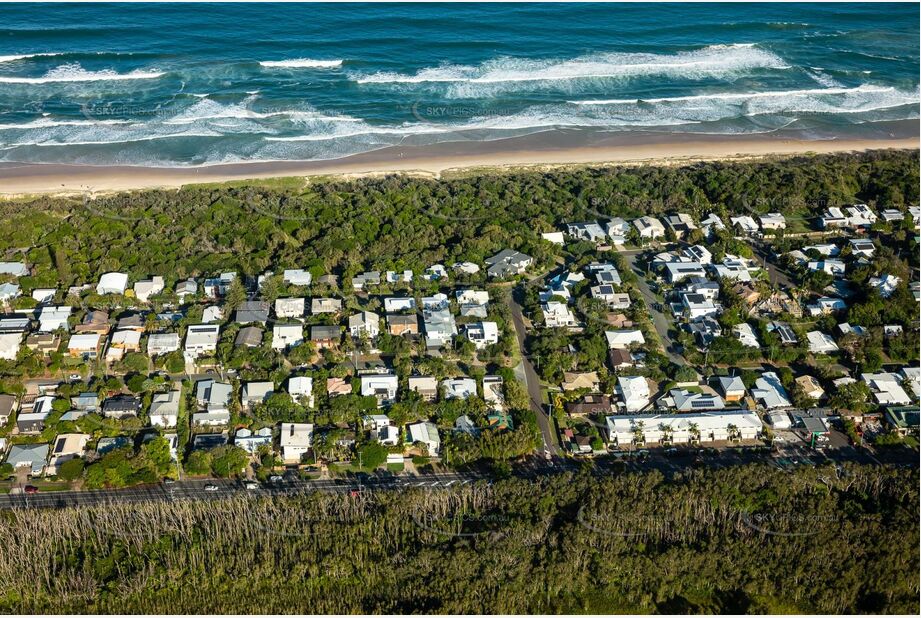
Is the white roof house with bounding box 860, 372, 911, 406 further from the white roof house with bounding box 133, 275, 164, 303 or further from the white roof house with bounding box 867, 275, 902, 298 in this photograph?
the white roof house with bounding box 133, 275, 164, 303

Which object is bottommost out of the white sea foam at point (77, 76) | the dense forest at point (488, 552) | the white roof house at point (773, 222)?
the dense forest at point (488, 552)

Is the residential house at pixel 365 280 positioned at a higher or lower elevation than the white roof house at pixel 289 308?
higher

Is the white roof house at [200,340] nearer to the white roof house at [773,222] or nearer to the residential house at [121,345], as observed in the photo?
the residential house at [121,345]

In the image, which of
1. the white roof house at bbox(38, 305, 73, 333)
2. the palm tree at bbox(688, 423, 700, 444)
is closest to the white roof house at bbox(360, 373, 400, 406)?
the palm tree at bbox(688, 423, 700, 444)

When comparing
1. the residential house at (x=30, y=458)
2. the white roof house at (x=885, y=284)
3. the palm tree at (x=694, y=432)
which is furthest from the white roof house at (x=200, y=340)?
the white roof house at (x=885, y=284)

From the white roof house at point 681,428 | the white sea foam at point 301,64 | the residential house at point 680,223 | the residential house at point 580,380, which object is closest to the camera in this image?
the white roof house at point 681,428

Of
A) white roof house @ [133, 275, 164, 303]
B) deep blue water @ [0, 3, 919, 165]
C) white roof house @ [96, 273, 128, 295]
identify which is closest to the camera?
white roof house @ [133, 275, 164, 303]
